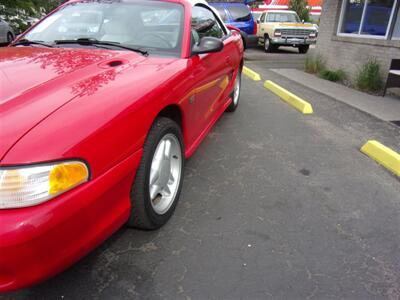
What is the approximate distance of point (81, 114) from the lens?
1.85m

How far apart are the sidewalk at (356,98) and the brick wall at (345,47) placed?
0.60 metres

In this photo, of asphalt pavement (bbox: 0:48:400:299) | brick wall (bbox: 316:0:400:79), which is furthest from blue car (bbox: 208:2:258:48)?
asphalt pavement (bbox: 0:48:400:299)

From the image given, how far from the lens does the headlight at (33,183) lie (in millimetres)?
1550

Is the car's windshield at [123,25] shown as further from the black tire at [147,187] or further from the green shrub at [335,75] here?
the green shrub at [335,75]

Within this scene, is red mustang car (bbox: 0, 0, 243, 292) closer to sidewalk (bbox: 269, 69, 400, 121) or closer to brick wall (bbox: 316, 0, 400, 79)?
sidewalk (bbox: 269, 69, 400, 121)

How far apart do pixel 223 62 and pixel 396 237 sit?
8.11ft

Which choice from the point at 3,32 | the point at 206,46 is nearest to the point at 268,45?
the point at 3,32

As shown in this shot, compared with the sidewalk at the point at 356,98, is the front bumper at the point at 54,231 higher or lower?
higher

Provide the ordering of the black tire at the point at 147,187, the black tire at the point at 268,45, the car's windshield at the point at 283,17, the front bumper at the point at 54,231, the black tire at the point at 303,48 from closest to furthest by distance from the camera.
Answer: the front bumper at the point at 54,231 → the black tire at the point at 147,187 → the black tire at the point at 268,45 → the black tire at the point at 303,48 → the car's windshield at the point at 283,17

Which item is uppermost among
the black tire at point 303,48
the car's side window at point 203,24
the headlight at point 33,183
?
the car's side window at point 203,24

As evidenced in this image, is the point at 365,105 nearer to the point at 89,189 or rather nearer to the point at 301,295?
the point at 301,295

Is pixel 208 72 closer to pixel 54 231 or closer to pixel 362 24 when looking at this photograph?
pixel 54 231

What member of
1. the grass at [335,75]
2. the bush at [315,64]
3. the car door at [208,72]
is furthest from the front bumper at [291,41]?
the car door at [208,72]

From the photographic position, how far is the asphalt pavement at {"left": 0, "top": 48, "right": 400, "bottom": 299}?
7.06ft
